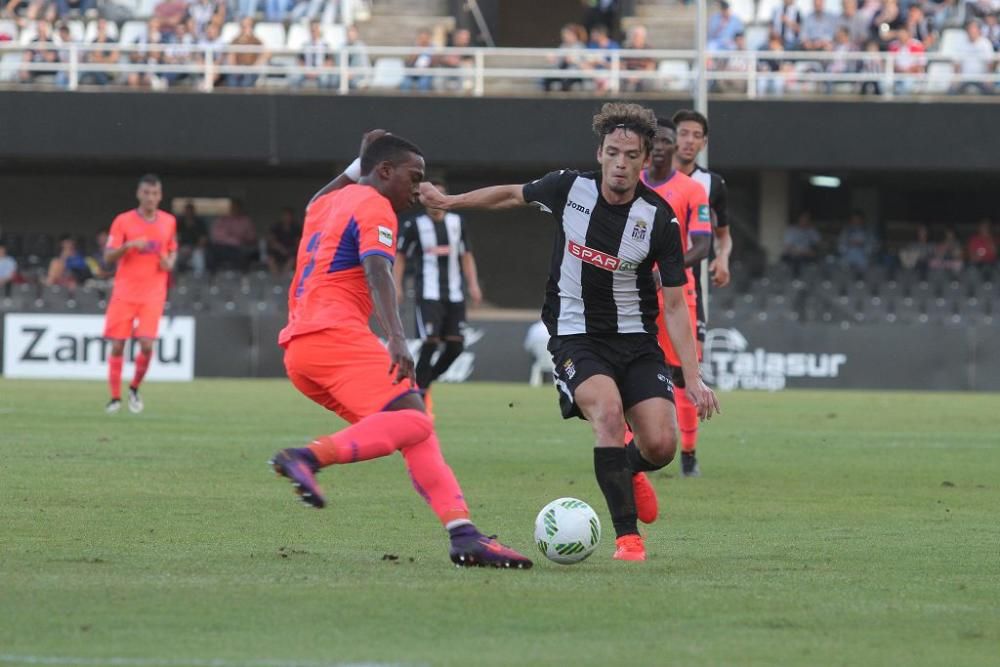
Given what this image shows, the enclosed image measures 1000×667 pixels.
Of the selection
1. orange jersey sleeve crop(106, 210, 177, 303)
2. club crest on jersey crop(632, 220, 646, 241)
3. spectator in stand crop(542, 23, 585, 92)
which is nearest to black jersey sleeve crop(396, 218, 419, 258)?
orange jersey sleeve crop(106, 210, 177, 303)

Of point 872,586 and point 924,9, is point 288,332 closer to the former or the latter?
point 872,586

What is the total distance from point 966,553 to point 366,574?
9.64 feet

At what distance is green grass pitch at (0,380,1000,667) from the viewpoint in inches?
211

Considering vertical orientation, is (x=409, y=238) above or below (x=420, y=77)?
below

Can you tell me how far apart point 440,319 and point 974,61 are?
14.9 meters

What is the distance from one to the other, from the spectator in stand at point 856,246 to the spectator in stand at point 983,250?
174 centimetres

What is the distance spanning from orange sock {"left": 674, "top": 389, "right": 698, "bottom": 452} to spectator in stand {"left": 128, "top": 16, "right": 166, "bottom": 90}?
18.9 metres

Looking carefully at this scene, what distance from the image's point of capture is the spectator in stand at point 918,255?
2977 cm

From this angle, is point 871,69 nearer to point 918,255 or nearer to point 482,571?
point 918,255

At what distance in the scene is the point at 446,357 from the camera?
17234 millimetres

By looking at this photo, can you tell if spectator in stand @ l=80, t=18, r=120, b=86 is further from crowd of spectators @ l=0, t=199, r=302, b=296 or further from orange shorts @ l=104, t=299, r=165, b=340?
orange shorts @ l=104, t=299, r=165, b=340

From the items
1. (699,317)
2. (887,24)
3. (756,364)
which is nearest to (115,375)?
(699,317)

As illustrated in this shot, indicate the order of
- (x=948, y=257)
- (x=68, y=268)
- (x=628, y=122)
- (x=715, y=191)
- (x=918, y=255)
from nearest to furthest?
(x=628, y=122), (x=715, y=191), (x=948, y=257), (x=918, y=255), (x=68, y=268)

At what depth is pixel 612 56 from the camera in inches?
1114
